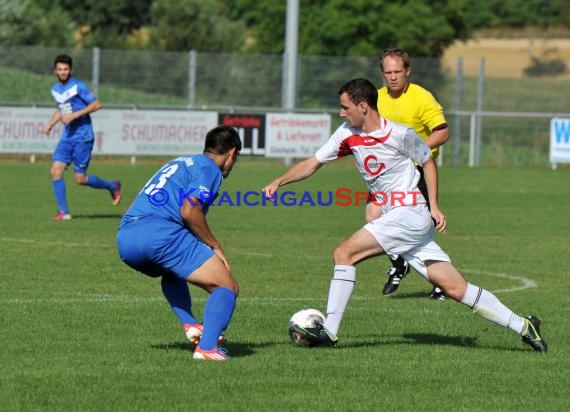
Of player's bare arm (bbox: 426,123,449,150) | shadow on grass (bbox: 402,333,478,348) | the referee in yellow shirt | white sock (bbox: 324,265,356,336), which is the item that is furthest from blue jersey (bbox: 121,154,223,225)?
player's bare arm (bbox: 426,123,449,150)

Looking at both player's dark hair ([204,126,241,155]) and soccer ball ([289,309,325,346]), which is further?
soccer ball ([289,309,325,346])

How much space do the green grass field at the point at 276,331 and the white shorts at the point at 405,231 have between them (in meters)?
0.63

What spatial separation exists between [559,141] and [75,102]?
18907 mm

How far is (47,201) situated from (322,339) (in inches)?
500

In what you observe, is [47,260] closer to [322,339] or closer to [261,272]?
[261,272]

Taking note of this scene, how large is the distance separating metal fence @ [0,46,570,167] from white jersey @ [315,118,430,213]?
893 inches

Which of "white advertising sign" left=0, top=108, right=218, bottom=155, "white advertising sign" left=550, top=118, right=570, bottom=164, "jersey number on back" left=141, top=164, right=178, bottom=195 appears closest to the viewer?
"jersey number on back" left=141, top=164, right=178, bottom=195

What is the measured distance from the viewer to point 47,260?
42.5 feet

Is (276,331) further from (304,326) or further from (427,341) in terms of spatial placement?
(427,341)

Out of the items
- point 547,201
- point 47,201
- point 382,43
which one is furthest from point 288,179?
point 382,43

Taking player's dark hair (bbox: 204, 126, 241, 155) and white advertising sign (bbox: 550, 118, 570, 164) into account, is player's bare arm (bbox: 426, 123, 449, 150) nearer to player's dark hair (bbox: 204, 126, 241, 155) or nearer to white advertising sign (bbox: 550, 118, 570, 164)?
player's dark hair (bbox: 204, 126, 241, 155)

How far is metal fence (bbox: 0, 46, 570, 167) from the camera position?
3238cm

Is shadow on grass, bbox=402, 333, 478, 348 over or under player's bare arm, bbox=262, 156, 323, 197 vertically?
under

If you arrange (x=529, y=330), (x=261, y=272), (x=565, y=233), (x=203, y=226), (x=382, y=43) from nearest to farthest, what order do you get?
1. (x=203, y=226)
2. (x=529, y=330)
3. (x=261, y=272)
4. (x=565, y=233)
5. (x=382, y=43)
